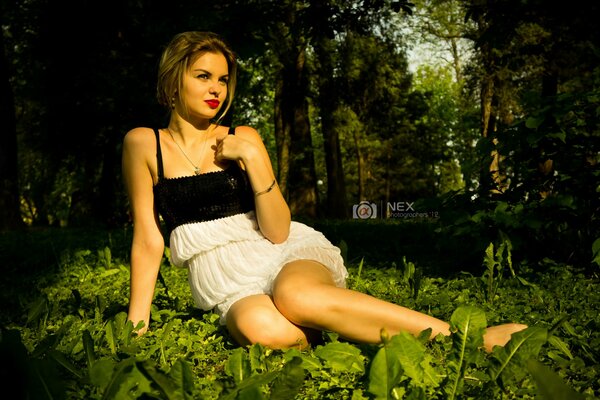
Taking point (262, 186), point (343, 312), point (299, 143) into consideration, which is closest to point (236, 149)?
point (262, 186)

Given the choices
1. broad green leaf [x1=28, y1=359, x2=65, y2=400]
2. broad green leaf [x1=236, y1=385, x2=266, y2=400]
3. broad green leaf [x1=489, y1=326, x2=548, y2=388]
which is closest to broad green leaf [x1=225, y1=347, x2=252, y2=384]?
broad green leaf [x1=236, y1=385, x2=266, y2=400]

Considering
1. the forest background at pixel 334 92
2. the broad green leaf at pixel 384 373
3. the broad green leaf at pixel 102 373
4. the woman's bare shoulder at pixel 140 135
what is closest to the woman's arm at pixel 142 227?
the woman's bare shoulder at pixel 140 135

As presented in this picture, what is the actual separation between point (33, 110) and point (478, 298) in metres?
21.9

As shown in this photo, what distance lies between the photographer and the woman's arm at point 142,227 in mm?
3658

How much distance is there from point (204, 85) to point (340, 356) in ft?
6.54

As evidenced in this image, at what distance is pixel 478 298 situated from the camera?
4.52 meters

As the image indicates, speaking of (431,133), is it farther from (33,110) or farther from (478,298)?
(478,298)

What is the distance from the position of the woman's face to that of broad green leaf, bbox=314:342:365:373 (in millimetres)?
1859

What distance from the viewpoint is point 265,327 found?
10.1ft

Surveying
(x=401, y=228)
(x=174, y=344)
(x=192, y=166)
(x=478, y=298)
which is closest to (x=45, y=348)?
(x=174, y=344)

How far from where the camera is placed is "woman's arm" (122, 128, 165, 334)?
366 centimetres

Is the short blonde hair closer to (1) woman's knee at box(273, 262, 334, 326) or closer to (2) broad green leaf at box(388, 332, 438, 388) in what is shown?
(1) woman's knee at box(273, 262, 334, 326)

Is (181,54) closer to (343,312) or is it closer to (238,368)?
(343,312)

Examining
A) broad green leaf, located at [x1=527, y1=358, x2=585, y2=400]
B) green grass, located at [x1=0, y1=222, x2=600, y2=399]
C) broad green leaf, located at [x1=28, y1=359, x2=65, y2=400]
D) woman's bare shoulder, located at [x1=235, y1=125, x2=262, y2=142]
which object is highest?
woman's bare shoulder, located at [x1=235, y1=125, x2=262, y2=142]
